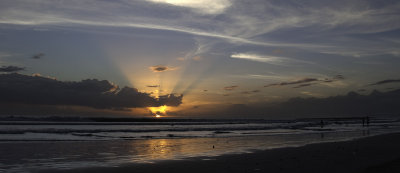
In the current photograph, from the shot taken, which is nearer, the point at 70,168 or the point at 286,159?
the point at 70,168

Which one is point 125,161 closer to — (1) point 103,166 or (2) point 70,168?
(1) point 103,166

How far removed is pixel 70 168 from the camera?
15945 mm

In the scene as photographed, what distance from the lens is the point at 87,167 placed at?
16266 millimetres

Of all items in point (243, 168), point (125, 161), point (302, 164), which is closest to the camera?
point (243, 168)

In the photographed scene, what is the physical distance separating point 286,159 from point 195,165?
5447 mm

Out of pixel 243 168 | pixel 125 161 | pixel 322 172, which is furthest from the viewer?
pixel 125 161

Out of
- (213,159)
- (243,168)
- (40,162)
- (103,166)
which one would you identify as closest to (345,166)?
(243,168)

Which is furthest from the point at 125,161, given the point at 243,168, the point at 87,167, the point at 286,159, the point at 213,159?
the point at 286,159

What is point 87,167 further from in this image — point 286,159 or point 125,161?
point 286,159

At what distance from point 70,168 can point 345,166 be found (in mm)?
13109

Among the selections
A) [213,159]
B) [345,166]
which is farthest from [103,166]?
[345,166]

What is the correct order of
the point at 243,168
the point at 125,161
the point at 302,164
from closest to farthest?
the point at 243,168
the point at 302,164
the point at 125,161

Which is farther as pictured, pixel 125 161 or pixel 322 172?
pixel 125 161

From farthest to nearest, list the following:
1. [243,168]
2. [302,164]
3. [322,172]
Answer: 1. [302,164]
2. [243,168]
3. [322,172]
